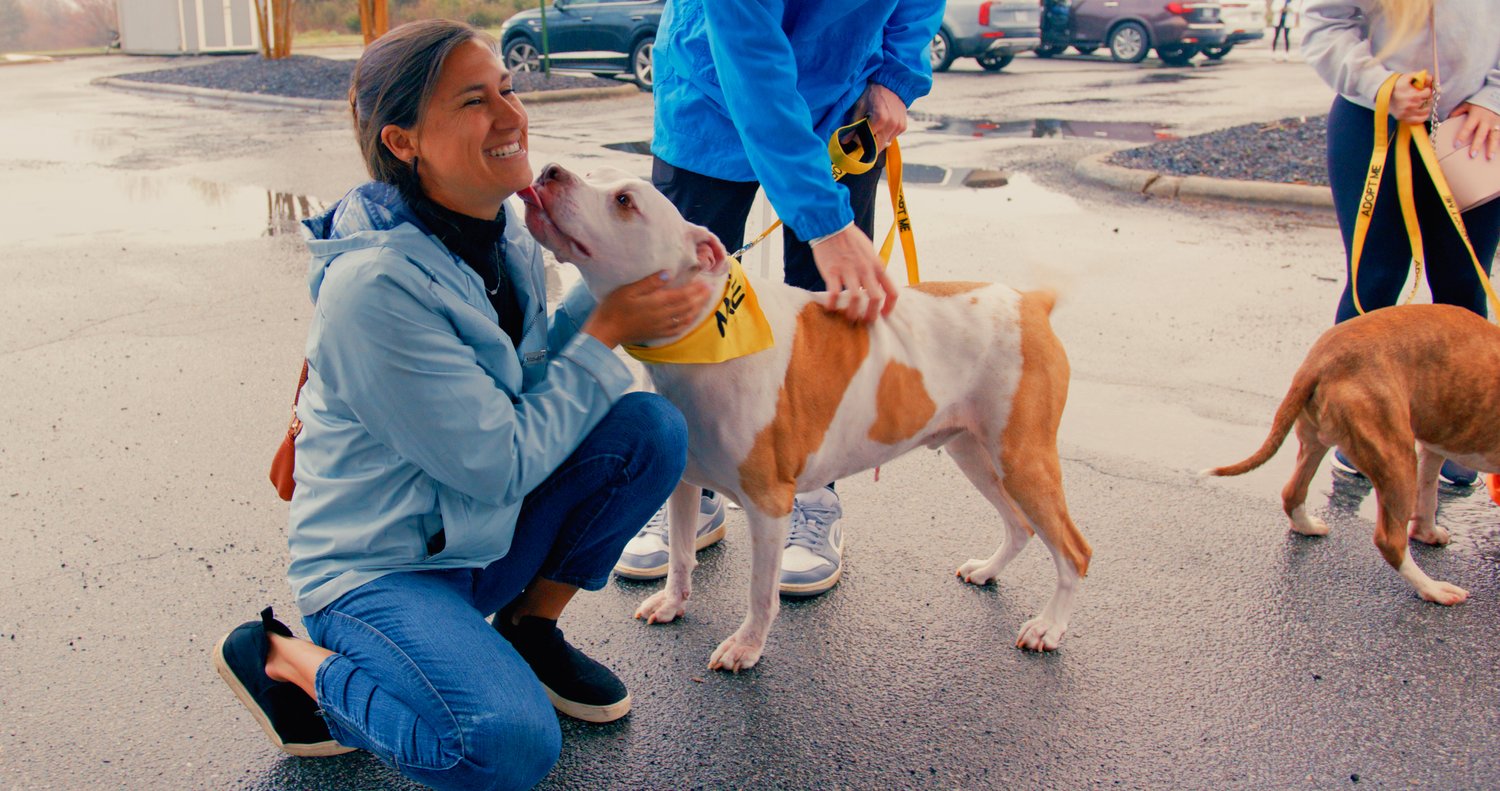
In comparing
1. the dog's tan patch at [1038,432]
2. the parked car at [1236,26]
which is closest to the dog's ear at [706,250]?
the dog's tan patch at [1038,432]

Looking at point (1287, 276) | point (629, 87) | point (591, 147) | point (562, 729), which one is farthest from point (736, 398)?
point (629, 87)

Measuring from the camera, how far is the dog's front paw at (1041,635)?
3070 mm

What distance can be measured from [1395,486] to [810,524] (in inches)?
63.8

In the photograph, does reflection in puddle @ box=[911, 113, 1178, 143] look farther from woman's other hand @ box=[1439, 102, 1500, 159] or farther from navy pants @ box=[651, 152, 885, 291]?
navy pants @ box=[651, 152, 885, 291]

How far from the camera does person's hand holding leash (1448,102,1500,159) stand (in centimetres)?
357

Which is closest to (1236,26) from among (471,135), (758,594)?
(758,594)

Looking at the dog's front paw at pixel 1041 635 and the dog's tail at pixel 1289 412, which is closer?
the dog's front paw at pixel 1041 635

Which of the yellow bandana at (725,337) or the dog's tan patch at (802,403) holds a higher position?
the yellow bandana at (725,337)

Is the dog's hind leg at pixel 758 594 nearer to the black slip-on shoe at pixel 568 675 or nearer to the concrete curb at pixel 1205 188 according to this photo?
the black slip-on shoe at pixel 568 675

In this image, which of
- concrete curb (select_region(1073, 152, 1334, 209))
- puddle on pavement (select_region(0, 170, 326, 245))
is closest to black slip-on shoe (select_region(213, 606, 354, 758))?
puddle on pavement (select_region(0, 170, 326, 245))

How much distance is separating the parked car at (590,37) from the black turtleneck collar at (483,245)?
14653mm

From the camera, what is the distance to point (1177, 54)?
19891 mm

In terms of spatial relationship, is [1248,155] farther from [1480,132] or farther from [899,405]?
[899,405]

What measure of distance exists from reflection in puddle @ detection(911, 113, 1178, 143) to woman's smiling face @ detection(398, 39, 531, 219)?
9.98 meters
